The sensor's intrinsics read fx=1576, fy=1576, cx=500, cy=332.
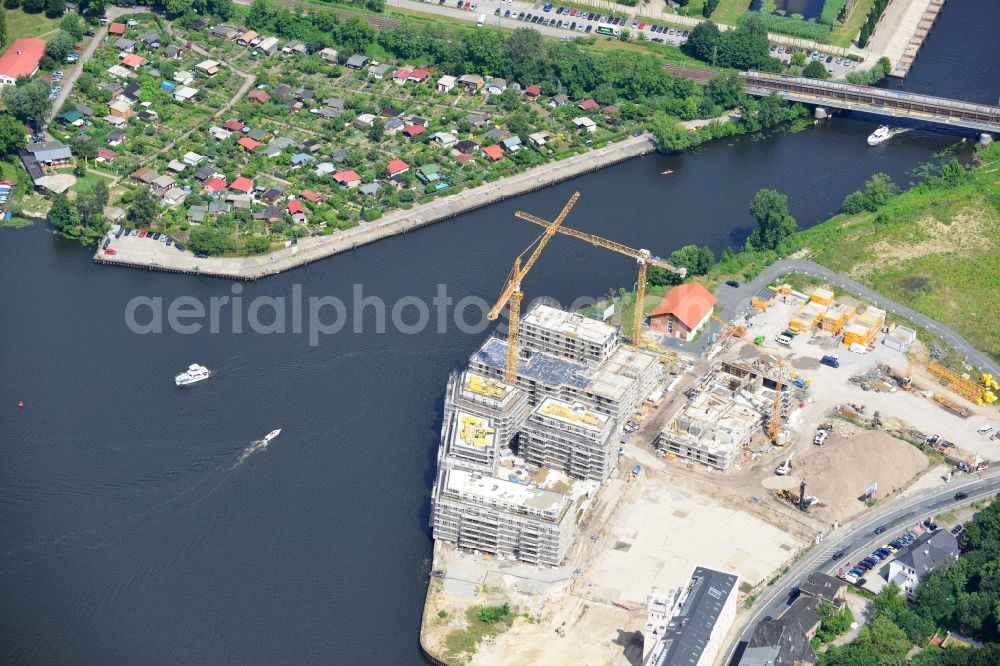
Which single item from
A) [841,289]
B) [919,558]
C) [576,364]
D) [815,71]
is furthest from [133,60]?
[919,558]

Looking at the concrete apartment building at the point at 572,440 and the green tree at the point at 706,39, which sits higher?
the green tree at the point at 706,39

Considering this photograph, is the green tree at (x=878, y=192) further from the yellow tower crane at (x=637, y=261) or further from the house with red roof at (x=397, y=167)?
the house with red roof at (x=397, y=167)

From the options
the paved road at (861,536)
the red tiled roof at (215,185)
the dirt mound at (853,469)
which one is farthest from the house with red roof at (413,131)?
the paved road at (861,536)

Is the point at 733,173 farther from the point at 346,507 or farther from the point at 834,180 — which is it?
the point at 346,507

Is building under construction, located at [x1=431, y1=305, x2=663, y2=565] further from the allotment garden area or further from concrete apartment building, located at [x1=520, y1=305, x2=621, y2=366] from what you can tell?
the allotment garden area

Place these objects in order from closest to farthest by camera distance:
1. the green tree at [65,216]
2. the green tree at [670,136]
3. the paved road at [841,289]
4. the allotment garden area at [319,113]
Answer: the paved road at [841,289]
the green tree at [65,216]
the allotment garden area at [319,113]
the green tree at [670,136]

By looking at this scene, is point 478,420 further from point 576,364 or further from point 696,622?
point 696,622

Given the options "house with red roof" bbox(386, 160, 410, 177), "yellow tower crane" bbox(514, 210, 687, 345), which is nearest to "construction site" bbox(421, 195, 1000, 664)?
"yellow tower crane" bbox(514, 210, 687, 345)
